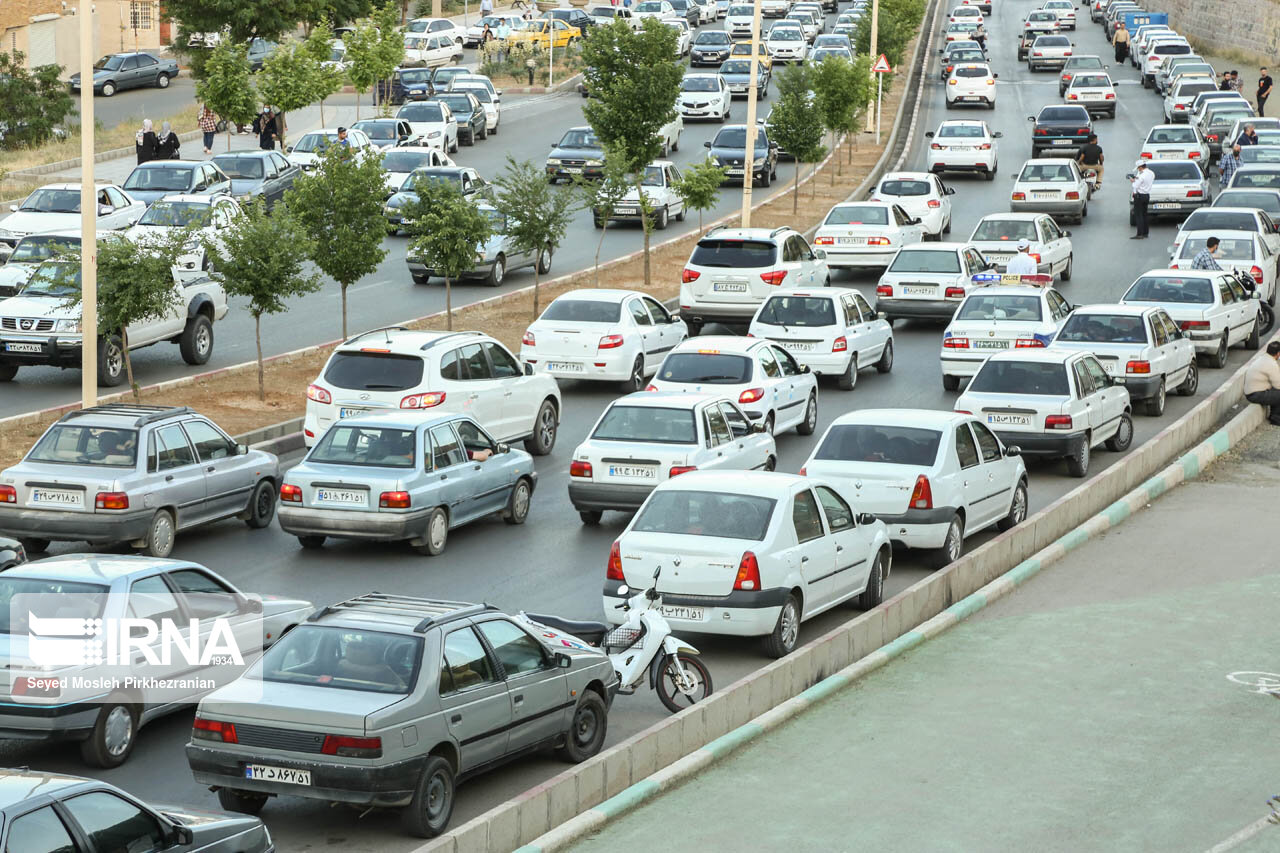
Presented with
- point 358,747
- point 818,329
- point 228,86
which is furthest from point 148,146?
point 358,747

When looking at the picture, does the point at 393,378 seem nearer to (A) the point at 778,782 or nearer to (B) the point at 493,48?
(A) the point at 778,782

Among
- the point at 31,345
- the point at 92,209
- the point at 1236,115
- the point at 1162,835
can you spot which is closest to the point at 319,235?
the point at 31,345

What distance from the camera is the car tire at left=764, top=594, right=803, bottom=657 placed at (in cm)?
1367

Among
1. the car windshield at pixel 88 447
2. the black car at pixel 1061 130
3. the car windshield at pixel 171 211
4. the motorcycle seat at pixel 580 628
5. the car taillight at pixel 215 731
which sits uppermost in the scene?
the black car at pixel 1061 130

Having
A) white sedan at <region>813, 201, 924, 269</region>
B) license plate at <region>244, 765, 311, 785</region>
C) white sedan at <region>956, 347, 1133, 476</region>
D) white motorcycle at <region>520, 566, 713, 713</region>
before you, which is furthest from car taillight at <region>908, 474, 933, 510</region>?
white sedan at <region>813, 201, 924, 269</region>

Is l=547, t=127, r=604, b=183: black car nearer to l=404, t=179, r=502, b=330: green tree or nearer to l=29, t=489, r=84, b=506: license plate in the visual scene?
l=404, t=179, r=502, b=330: green tree

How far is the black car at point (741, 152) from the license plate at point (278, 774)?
35926 millimetres

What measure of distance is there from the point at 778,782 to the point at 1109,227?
3172 centimetres

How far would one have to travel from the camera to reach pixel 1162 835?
10266 mm

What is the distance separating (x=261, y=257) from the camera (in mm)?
23078

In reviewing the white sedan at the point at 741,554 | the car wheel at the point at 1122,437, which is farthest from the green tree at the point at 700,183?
the white sedan at the point at 741,554

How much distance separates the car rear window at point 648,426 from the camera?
1800cm

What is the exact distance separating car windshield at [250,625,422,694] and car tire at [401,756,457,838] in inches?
19.7

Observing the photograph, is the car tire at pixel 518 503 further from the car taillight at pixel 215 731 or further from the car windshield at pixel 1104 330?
the car windshield at pixel 1104 330
